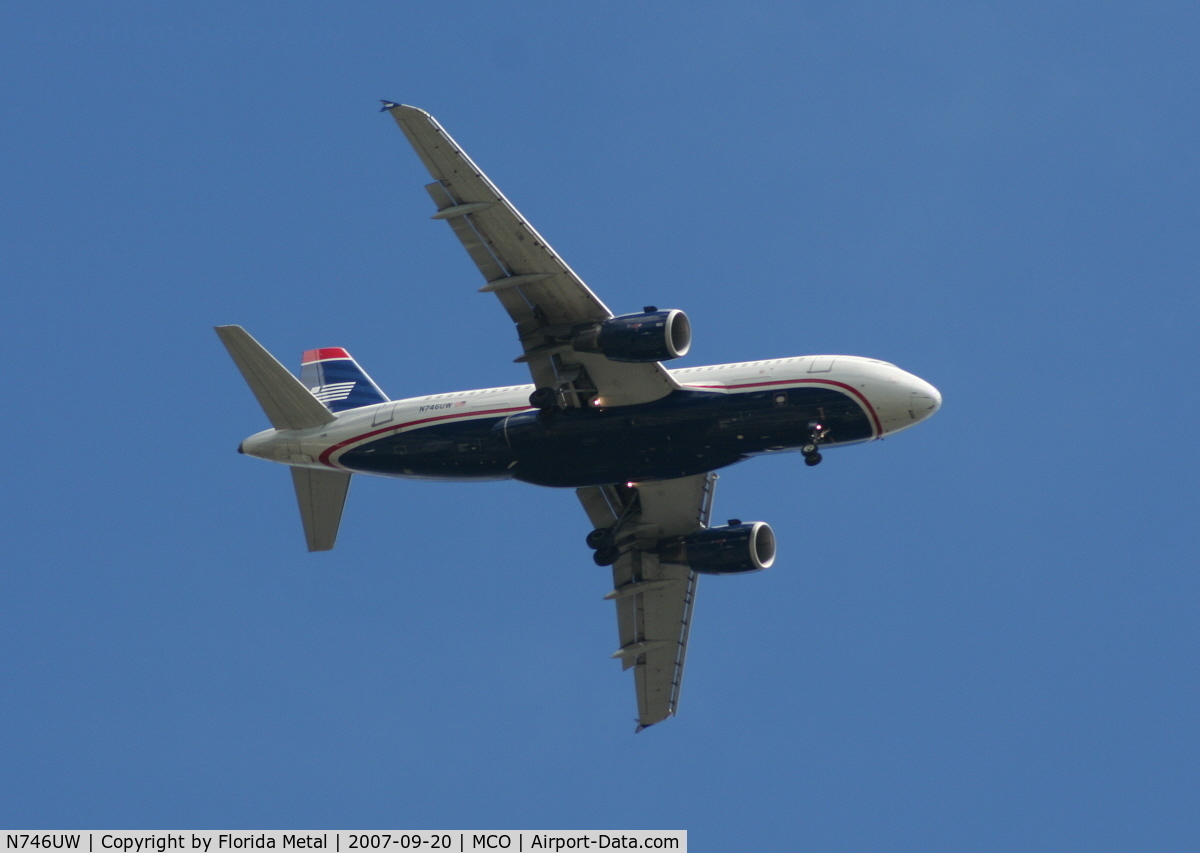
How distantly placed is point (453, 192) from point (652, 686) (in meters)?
23.0

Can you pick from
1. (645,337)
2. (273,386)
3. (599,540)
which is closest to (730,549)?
(599,540)

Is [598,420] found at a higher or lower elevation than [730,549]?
higher

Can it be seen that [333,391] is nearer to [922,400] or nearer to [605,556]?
[605,556]

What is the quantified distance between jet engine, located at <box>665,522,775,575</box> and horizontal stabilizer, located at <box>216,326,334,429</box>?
14554 millimetres

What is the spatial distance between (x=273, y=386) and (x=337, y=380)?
3.52m

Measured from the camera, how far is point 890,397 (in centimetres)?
5822

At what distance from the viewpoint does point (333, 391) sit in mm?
68062

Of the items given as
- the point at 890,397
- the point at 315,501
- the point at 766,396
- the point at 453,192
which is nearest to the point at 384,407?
the point at 315,501

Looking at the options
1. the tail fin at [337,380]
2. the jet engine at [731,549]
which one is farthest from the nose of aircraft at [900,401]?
the tail fin at [337,380]

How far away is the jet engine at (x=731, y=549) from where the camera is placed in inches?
2628

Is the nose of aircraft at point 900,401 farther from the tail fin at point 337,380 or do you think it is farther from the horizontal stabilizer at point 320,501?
the horizontal stabilizer at point 320,501

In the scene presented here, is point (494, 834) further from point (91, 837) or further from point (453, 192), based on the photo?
point (453, 192)

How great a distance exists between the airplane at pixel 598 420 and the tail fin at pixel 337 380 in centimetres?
7
